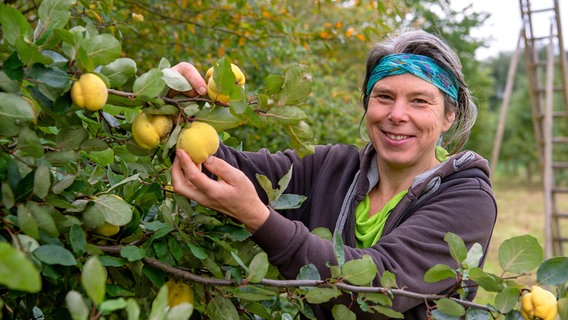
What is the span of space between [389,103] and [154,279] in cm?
96

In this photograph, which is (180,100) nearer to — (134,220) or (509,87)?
(134,220)

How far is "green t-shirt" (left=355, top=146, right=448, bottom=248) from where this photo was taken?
5.80 ft

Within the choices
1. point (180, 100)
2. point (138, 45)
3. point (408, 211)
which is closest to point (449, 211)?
point (408, 211)

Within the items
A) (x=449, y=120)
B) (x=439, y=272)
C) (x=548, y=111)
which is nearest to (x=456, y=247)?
(x=439, y=272)

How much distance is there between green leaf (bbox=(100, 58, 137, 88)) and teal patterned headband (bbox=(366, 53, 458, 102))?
3.02 ft

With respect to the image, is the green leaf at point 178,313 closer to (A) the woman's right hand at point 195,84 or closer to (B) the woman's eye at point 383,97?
(A) the woman's right hand at point 195,84

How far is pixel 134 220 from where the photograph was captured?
3.70 feet

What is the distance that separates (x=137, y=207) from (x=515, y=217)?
13299mm

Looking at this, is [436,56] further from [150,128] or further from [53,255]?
[53,255]

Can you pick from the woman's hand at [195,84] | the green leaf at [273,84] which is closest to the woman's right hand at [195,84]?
the woman's hand at [195,84]

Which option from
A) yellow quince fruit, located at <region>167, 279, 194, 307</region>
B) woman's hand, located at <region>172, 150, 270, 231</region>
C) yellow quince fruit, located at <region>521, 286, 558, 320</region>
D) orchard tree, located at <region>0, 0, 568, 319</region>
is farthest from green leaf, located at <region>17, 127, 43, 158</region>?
yellow quince fruit, located at <region>521, 286, 558, 320</region>

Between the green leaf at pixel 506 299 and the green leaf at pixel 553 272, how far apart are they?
69 mm

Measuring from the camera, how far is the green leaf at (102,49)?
98cm

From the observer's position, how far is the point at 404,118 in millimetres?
1767
